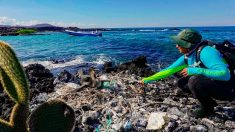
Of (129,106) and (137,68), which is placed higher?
(129,106)

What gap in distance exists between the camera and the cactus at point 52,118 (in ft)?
9.77

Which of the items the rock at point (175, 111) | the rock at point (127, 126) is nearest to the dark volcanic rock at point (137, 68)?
the rock at point (175, 111)

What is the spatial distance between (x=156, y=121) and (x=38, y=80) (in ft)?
18.1

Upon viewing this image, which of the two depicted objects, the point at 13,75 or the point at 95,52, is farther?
the point at 95,52

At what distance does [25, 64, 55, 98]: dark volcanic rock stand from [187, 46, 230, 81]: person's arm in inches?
181

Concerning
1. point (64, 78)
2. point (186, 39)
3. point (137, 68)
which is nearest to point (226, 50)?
point (186, 39)

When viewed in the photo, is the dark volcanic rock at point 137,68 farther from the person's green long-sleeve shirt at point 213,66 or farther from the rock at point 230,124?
the person's green long-sleeve shirt at point 213,66

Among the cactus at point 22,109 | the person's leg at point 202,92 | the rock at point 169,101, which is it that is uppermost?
the cactus at point 22,109

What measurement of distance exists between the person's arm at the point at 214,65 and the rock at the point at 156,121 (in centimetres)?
110

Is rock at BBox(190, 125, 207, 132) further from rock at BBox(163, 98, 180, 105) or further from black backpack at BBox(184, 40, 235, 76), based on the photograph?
rock at BBox(163, 98, 180, 105)

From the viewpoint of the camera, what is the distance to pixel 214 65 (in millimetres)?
6156

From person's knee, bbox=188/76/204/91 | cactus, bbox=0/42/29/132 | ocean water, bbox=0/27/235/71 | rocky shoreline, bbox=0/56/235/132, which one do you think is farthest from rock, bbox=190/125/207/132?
ocean water, bbox=0/27/235/71

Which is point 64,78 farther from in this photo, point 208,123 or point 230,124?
point 230,124

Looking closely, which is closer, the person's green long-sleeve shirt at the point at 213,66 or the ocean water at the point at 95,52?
the person's green long-sleeve shirt at the point at 213,66
